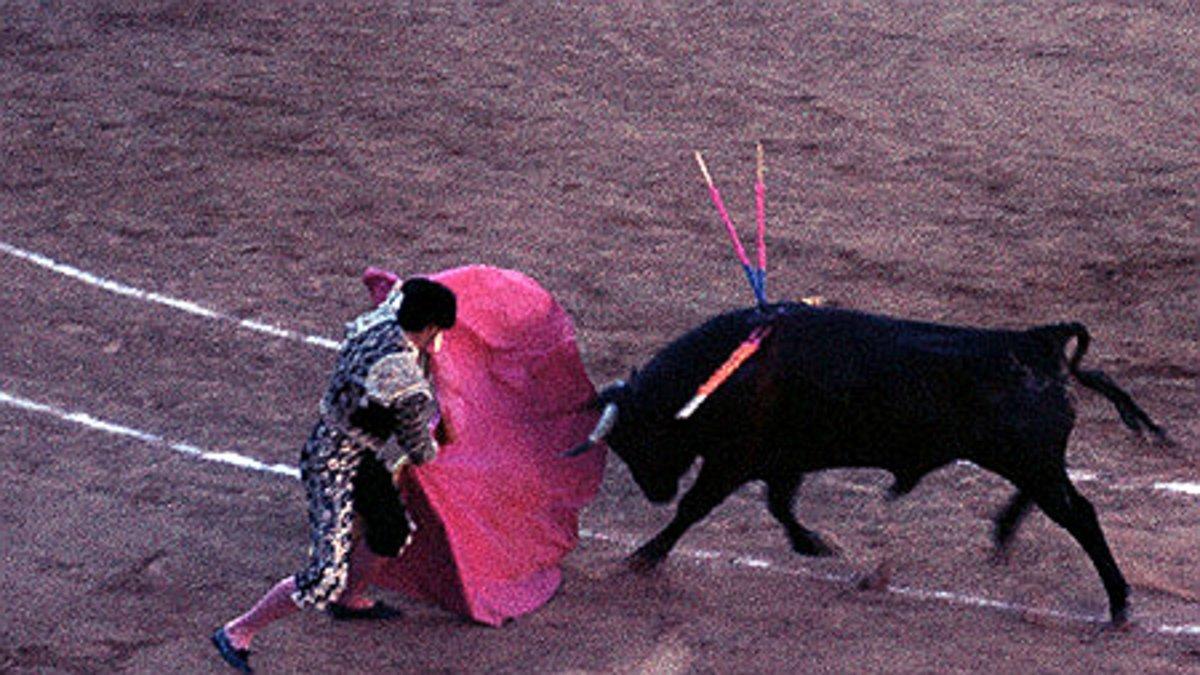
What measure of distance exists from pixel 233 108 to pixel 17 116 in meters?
1.47

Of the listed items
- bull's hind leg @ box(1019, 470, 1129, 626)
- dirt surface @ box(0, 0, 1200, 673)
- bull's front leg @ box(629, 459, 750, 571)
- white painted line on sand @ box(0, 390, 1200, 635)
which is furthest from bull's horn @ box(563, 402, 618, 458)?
bull's hind leg @ box(1019, 470, 1129, 626)

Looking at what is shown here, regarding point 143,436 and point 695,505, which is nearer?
point 695,505

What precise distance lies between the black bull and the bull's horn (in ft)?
0.03

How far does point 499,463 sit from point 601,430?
377mm

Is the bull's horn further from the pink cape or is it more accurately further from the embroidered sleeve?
the embroidered sleeve

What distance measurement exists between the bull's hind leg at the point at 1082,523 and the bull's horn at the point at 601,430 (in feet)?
4.69

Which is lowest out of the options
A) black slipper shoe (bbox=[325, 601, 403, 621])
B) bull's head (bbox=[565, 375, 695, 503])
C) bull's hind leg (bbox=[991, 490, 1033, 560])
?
black slipper shoe (bbox=[325, 601, 403, 621])

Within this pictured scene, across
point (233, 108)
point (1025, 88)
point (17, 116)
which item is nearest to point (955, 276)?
point (1025, 88)

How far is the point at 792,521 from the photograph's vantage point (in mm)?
6609

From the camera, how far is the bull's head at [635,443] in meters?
6.51

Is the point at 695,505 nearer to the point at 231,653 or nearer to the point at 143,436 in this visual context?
the point at 231,653

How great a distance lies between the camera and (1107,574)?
237 inches

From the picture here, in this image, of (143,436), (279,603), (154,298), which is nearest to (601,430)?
(279,603)

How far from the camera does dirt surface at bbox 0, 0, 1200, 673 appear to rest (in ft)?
20.8
